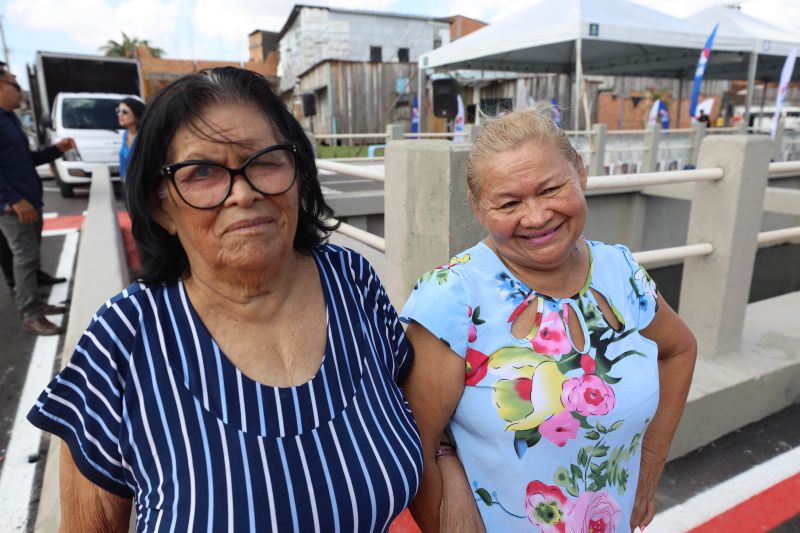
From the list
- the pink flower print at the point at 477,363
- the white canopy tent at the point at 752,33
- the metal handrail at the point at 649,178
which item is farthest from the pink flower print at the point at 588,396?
the white canopy tent at the point at 752,33

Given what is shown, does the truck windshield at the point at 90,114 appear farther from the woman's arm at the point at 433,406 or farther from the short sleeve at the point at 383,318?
the woman's arm at the point at 433,406

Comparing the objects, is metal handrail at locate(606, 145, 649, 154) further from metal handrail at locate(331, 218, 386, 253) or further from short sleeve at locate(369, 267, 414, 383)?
short sleeve at locate(369, 267, 414, 383)

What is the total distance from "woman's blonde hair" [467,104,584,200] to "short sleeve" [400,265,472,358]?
0.89ft

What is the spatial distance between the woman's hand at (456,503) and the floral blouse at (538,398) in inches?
0.9

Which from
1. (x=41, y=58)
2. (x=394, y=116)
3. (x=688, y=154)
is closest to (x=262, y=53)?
(x=394, y=116)

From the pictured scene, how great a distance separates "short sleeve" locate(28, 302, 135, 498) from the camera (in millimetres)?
1015

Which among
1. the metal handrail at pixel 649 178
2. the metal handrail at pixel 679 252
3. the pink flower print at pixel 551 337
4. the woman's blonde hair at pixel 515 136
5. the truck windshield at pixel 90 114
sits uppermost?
the truck windshield at pixel 90 114

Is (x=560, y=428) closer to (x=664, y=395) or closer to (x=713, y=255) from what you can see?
(x=664, y=395)

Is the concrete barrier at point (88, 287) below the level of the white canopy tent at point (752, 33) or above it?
below

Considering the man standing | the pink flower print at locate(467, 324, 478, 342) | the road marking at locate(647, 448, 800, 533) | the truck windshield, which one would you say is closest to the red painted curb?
the road marking at locate(647, 448, 800, 533)

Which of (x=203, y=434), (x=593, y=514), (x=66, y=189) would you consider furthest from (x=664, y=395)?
(x=66, y=189)

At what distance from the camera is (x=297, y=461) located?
107 centimetres

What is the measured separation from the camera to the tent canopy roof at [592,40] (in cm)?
1062

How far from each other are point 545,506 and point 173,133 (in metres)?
1.20
